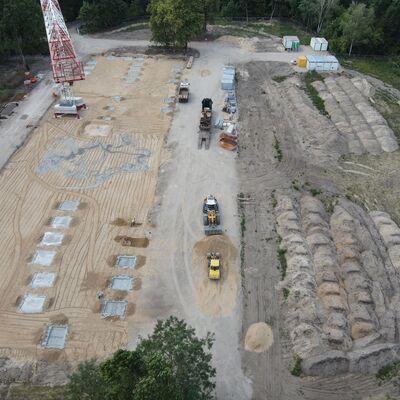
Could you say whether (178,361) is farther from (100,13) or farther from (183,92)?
(100,13)

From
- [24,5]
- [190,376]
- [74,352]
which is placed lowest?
[74,352]

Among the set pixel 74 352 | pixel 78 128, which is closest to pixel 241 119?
pixel 78 128

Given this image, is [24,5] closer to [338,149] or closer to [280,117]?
[280,117]

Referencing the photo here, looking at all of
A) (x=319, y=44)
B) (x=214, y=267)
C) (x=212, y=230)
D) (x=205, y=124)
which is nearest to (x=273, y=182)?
(x=212, y=230)

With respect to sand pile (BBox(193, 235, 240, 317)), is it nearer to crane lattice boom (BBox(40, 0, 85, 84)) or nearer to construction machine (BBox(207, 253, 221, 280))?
construction machine (BBox(207, 253, 221, 280))

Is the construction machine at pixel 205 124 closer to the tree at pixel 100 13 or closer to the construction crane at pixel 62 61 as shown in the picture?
the construction crane at pixel 62 61

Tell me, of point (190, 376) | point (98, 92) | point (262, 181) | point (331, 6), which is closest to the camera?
point (190, 376)

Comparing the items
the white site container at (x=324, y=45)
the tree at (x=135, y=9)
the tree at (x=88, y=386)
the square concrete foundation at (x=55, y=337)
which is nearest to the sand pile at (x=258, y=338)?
the tree at (x=88, y=386)
